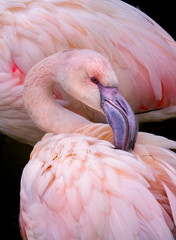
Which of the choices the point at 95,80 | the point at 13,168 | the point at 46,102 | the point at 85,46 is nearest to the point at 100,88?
the point at 95,80

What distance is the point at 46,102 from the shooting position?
3.32 metres

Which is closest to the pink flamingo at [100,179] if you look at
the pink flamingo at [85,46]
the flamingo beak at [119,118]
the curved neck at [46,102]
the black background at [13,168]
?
the flamingo beak at [119,118]

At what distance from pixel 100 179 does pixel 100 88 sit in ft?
2.50

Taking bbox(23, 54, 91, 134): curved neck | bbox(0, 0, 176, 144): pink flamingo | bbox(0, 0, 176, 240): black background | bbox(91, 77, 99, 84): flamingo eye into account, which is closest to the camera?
bbox(91, 77, 99, 84): flamingo eye

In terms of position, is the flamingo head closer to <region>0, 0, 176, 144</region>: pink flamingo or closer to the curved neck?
the curved neck

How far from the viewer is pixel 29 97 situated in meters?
3.27

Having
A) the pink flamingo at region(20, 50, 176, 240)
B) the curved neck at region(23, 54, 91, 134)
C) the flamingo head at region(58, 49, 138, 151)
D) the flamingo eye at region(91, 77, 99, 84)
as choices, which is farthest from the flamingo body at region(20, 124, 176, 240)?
the curved neck at region(23, 54, 91, 134)

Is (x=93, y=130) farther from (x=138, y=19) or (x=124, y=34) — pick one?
(x=138, y=19)

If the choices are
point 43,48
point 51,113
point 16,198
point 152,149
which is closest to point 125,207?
point 152,149

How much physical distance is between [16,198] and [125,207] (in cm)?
187

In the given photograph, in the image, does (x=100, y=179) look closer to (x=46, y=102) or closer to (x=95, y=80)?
(x=95, y=80)

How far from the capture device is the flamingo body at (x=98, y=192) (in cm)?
233

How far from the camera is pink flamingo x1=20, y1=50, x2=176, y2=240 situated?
2.34m

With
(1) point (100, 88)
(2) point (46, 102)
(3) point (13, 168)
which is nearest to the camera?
(1) point (100, 88)
